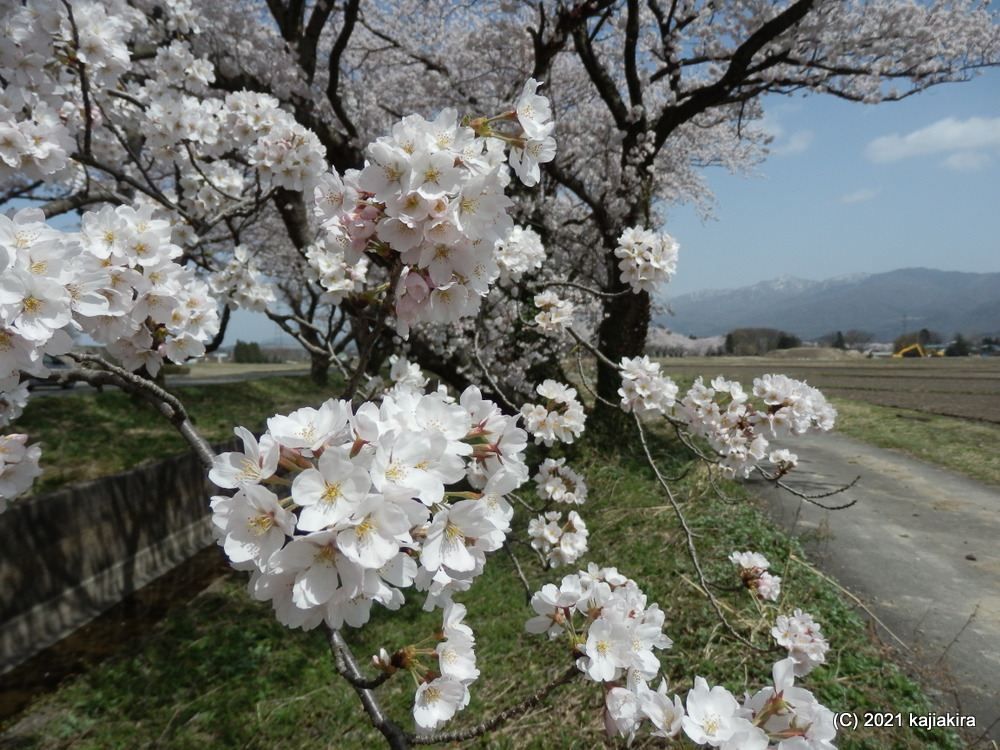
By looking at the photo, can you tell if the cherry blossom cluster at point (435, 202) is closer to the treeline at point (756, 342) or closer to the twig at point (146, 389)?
the twig at point (146, 389)

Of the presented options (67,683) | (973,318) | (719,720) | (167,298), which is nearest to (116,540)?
(67,683)

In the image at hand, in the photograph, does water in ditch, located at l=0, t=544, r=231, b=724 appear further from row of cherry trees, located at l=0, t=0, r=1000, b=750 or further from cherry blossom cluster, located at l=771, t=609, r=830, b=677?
cherry blossom cluster, located at l=771, t=609, r=830, b=677

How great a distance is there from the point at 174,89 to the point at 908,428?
30.5 feet

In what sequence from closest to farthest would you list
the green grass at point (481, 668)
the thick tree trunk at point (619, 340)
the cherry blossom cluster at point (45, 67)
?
1. the cherry blossom cluster at point (45, 67)
2. the green grass at point (481, 668)
3. the thick tree trunk at point (619, 340)

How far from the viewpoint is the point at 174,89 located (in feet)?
10.9

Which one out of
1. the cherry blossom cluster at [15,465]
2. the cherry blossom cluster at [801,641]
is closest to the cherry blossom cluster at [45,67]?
the cherry blossom cluster at [15,465]

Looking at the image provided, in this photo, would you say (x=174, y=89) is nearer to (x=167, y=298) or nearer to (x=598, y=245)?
(x=167, y=298)

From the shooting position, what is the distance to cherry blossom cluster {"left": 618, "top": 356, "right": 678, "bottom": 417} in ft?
8.73

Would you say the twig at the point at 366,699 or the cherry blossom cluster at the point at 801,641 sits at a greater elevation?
the twig at the point at 366,699

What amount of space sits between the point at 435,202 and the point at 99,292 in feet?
2.76

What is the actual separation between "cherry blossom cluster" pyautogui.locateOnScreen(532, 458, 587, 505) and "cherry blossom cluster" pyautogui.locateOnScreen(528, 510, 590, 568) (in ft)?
1.02

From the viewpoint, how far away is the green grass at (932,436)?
5.58 metres

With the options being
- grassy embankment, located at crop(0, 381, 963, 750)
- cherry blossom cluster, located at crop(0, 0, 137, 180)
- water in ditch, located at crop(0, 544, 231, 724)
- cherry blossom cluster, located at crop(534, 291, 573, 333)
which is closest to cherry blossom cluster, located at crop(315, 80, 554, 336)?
cherry blossom cluster, located at crop(0, 0, 137, 180)

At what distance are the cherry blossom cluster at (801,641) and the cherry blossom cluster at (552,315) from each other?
188cm
